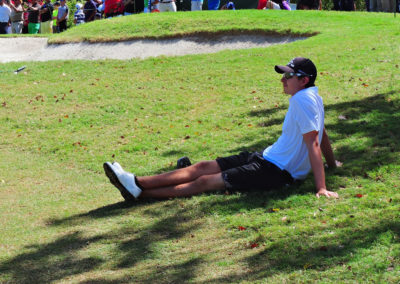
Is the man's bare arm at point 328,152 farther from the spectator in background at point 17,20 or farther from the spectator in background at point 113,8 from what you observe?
the spectator in background at point 17,20

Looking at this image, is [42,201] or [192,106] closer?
[42,201]

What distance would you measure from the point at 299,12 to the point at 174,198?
12.4 m

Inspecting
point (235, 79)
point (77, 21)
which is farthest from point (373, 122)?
point (77, 21)

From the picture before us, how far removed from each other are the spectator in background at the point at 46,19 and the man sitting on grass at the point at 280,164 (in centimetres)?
2055

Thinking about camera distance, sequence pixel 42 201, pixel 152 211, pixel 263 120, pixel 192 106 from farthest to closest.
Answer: pixel 192 106 < pixel 263 120 < pixel 42 201 < pixel 152 211

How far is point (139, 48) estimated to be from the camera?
17.4 meters

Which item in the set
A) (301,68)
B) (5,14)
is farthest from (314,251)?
(5,14)

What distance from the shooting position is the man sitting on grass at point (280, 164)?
588 centimetres

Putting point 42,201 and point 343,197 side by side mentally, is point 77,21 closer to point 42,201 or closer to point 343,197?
point 42,201

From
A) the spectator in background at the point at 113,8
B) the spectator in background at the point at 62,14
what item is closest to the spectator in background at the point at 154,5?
the spectator in background at the point at 113,8

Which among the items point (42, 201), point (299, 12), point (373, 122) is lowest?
point (42, 201)

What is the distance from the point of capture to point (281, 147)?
20.2 ft

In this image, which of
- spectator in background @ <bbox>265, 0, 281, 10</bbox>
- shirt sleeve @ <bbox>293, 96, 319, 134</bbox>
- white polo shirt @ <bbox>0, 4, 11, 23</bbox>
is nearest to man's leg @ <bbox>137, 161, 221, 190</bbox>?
shirt sleeve @ <bbox>293, 96, 319, 134</bbox>

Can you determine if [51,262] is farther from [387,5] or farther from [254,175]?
[387,5]
